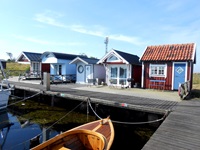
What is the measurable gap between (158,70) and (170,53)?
1.55 meters

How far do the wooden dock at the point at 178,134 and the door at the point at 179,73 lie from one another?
6064 mm

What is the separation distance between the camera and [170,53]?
12984 mm

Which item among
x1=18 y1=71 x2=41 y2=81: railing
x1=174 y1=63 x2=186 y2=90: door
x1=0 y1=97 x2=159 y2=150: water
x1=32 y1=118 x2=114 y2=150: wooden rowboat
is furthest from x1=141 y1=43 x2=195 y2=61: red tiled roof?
x1=18 y1=71 x2=41 y2=81: railing

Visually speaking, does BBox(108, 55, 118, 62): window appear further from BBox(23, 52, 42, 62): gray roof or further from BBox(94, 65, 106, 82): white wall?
BBox(23, 52, 42, 62): gray roof

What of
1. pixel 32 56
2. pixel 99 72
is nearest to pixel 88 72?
pixel 99 72

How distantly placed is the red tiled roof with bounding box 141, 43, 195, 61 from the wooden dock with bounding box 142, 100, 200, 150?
650 centimetres

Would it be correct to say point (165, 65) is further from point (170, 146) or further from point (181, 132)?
point (170, 146)

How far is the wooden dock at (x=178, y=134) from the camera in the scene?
13.1ft

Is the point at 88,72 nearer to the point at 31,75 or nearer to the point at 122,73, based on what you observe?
the point at 122,73

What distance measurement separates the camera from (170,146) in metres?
3.99

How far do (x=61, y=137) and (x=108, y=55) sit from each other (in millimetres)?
11343

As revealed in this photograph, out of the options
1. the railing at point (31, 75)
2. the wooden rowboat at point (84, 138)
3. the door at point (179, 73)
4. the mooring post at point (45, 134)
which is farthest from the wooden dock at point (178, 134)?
the railing at point (31, 75)

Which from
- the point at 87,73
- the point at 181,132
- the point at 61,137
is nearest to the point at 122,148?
the point at 181,132

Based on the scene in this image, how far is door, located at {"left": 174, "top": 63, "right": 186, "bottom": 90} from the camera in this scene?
40.1ft
